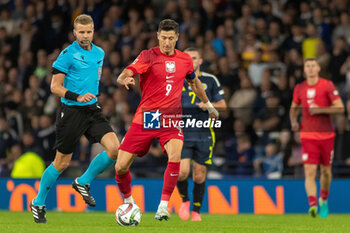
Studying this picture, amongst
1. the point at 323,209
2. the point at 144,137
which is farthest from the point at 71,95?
the point at 323,209

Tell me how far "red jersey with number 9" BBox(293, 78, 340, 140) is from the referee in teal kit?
3.83m

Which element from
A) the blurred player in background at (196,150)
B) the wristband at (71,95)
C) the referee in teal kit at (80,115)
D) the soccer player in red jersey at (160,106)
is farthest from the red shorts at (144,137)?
the blurred player in background at (196,150)

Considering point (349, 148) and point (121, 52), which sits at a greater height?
point (121, 52)

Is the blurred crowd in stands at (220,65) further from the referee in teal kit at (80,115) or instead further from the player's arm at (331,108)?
the referee in teal kit at (80,115)

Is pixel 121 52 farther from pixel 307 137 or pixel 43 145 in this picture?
pixel 307 137

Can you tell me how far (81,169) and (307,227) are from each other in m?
6.55

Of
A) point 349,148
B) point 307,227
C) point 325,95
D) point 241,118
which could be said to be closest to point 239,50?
point 241,118

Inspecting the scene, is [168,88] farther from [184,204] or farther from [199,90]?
[184,204]

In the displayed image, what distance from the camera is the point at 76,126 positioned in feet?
28.9

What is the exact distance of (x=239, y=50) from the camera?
1593 cm

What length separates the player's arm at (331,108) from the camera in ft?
37.2

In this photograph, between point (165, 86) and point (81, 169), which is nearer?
point (165, 86)

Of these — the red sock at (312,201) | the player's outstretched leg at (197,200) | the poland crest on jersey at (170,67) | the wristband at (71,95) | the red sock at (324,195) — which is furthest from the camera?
the red sock at (324,195)

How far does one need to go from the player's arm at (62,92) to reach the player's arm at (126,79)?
39cm
